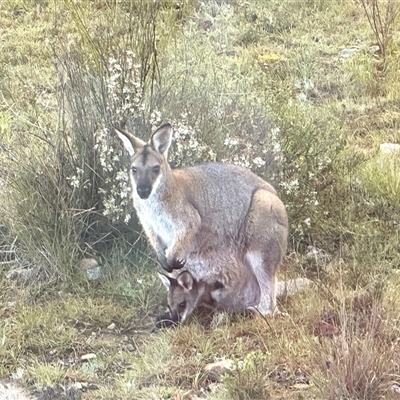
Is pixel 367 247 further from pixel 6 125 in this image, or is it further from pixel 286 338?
pixel 6 125

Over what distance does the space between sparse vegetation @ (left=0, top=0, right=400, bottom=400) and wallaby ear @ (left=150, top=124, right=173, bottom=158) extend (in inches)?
20.0

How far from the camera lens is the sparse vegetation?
417 centimetres

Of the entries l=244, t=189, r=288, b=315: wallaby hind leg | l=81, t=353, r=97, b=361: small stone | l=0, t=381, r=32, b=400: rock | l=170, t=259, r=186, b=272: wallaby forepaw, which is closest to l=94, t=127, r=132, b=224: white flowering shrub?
l=170, t=259, r=186, b=272: wallaby forepaw

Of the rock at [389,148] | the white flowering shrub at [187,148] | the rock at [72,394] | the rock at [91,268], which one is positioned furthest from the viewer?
the rock at [389,148]

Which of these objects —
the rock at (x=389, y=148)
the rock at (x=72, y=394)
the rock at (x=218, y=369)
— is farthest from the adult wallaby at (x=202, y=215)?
the rock at (x=389, y=148)

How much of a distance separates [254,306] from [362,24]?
532 cm

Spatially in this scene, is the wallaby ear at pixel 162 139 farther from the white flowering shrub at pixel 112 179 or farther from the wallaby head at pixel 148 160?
the white flowering shrub at pixel 112 179

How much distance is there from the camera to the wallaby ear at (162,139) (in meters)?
4.84

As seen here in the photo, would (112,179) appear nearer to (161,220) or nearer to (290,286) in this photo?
(161,220)

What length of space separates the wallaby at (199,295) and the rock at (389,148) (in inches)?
80.9

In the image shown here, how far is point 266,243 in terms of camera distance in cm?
491

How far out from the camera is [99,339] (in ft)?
15.8

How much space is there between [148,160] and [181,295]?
0.79 metres

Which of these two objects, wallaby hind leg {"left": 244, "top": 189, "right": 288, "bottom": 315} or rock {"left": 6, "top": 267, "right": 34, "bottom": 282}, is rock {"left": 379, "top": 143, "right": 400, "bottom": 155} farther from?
rock {"left": 6, "top": 267, "right": 34, "bottom": 282}
